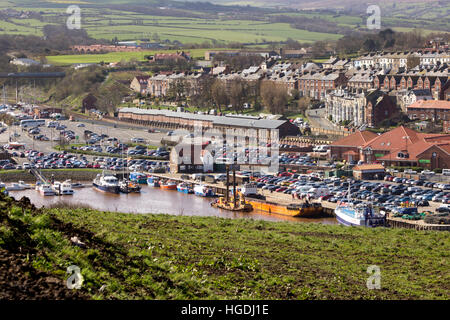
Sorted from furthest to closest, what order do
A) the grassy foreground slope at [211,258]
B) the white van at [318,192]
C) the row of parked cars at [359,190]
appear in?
the white van at [318,192] → the row of parked cars at [359,190] → the grassy foreground slope at [211,258]

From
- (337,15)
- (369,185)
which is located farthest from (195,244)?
(337,15)

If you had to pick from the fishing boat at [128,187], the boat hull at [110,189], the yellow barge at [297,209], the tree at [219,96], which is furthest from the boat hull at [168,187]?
the tree at [219,96]

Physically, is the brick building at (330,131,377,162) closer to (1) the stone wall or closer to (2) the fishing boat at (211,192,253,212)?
(2) the fishing boat at (211,192,253,212)

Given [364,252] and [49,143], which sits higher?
[364,252]

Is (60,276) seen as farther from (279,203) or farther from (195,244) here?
(279,203)

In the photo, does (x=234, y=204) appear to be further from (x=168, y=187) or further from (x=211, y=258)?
(x=211, y=258)

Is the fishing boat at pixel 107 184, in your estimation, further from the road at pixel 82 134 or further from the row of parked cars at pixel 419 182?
the row of parked cars at pixel 419 182

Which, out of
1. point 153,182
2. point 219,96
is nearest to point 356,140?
point 153,182
